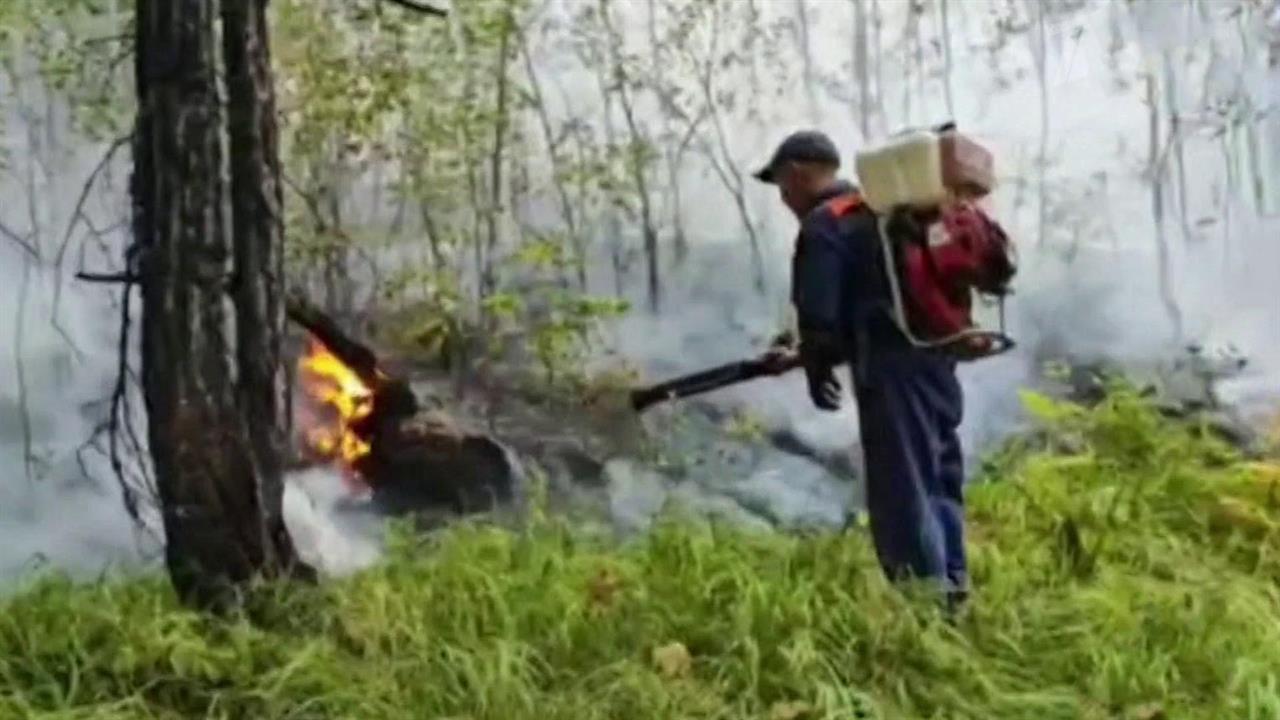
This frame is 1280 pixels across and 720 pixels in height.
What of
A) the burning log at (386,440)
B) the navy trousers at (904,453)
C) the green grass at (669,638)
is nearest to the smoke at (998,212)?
the burning log at (386,440)

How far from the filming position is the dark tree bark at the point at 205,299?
3.57 meters

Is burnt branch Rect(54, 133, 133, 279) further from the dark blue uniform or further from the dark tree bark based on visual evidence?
the dark blue uniform

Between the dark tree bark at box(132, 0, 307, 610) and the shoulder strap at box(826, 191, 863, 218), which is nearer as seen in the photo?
the dark tree bark at box(132, 0, 307, 610)

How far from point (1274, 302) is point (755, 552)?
1841 mm

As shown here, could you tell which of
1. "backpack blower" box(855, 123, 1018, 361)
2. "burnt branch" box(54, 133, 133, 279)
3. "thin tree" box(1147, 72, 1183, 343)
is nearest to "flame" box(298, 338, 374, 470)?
"burnt branch" box(54, 133, 133, 279)

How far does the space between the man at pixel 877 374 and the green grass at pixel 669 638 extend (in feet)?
0.38

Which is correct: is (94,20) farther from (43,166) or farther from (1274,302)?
(1274,302)

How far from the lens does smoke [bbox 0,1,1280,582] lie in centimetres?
429

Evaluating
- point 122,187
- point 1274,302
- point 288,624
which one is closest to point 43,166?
point 122,187

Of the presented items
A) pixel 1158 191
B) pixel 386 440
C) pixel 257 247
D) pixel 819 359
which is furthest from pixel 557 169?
pixel 1158 191

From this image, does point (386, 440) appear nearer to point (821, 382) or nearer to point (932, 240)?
point (821, 382)

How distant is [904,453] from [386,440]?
119cm

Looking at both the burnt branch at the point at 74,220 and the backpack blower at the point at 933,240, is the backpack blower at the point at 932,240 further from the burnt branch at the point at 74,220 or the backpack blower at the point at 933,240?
the burnt branch at the point at 74,220

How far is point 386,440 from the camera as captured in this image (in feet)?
14.9
